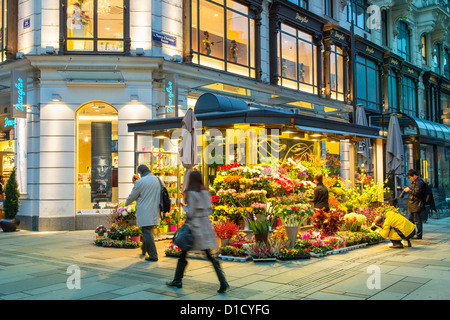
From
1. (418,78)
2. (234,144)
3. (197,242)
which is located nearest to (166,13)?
(234,144)

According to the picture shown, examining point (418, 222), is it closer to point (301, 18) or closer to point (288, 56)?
point (288, 56)

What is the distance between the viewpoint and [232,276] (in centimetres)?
815

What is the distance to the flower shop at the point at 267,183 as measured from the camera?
33.8 feet

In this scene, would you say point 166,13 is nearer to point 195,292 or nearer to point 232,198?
point 232,198

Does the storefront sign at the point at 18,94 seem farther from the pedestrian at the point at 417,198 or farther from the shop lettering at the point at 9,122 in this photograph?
the pedestrian at the point at 417,198

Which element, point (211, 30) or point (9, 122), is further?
point (211, 30)

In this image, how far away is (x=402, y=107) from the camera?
3347 centimetres

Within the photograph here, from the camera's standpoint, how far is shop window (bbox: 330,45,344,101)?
2688 cm

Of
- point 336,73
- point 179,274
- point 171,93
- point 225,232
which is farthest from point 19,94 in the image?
point 336,73

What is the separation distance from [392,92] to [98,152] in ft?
74.3

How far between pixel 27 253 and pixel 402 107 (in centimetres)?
2890

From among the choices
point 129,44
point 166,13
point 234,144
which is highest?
point 166,13
